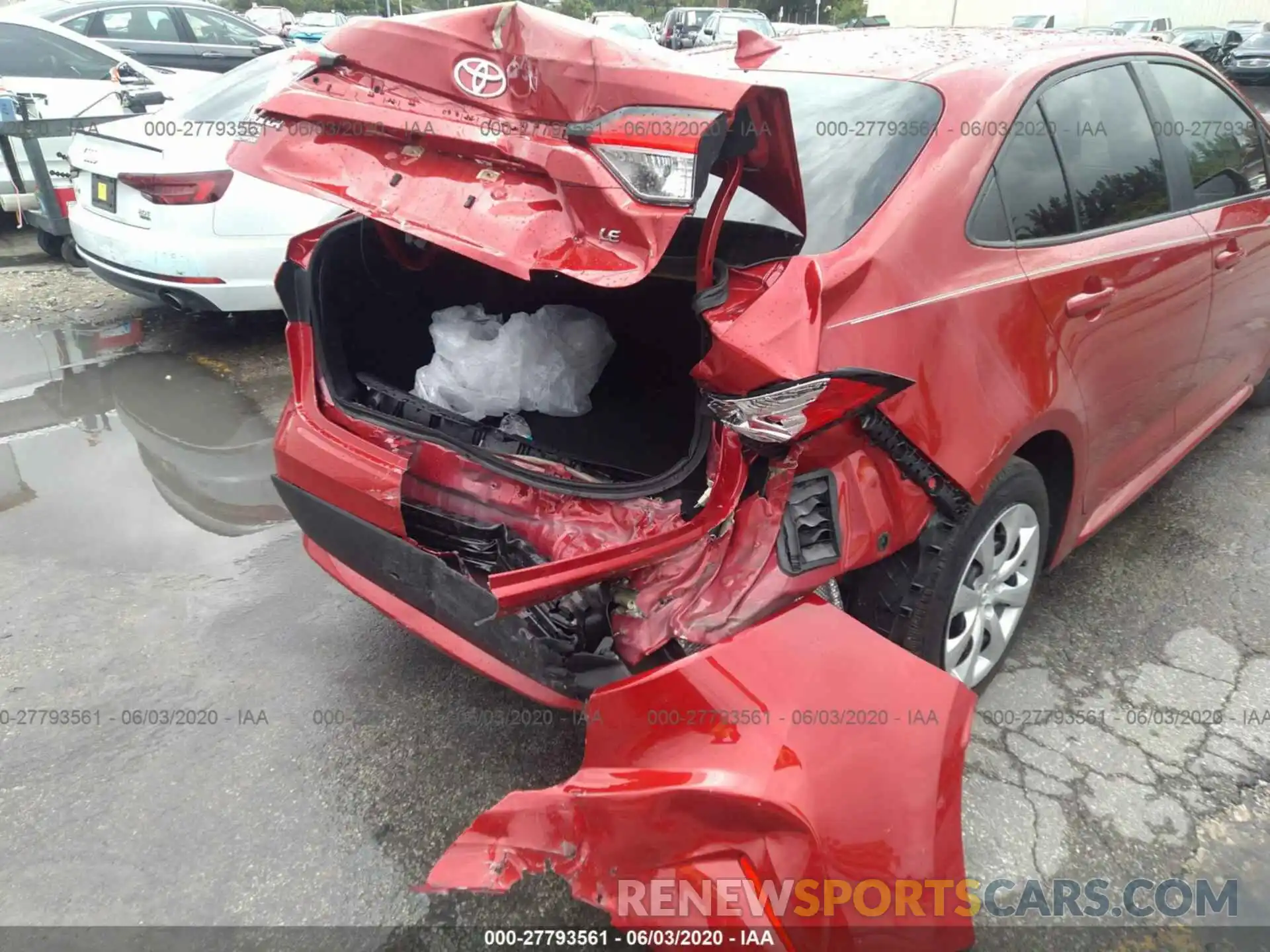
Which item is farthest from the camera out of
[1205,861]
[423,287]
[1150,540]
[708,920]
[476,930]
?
[1150,540]

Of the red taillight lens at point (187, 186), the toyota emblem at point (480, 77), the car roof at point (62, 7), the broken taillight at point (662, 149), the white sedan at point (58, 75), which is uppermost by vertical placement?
the toyota emblem at point (480, 77)

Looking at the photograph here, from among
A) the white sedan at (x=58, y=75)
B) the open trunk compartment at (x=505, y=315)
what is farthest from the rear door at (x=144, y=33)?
the open trunk compartment at (x=505, y=315)

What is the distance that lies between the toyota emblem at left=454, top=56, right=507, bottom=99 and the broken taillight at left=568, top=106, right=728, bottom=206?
255mm

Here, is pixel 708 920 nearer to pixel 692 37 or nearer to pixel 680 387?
pixel 680 387

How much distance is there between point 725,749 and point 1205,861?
1.42 metres

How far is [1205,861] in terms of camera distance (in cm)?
206

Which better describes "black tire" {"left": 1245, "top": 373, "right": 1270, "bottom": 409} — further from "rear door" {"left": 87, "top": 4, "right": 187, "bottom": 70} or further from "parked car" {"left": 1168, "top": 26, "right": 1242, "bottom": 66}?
"parked car" {"left": 1168, "top": 26, "right": 1242, "bottom": 66}

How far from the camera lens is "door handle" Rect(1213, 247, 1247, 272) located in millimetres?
2883

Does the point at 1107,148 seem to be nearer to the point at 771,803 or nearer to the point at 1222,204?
the point at 1222,204

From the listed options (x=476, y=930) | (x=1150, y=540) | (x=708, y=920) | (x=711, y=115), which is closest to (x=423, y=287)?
(x=711, y=115)

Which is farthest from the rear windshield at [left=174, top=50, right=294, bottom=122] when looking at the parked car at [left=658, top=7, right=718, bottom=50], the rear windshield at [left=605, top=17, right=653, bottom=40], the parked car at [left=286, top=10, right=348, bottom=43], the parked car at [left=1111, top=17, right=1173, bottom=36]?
the parked car at [left=1111, top=17, right=1173, bottom=36]

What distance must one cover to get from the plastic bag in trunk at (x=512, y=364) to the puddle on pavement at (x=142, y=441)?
4.75 feet

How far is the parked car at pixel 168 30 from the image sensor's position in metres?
7.93

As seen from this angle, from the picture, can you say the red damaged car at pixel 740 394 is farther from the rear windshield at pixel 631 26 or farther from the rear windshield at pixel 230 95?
the rear windshield at pixel 631 26
